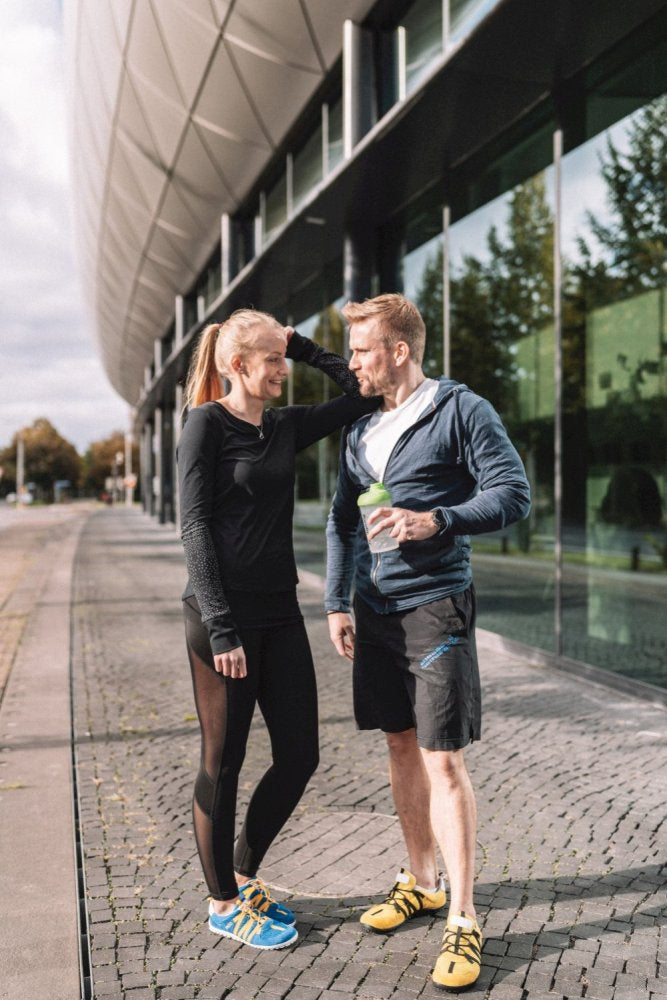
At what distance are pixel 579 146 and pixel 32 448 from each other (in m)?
119

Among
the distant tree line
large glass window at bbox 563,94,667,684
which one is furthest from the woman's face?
the distant tree line

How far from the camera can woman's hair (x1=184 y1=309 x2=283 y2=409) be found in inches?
114

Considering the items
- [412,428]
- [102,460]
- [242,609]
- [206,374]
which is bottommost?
[242,609]

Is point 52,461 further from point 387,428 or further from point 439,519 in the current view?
point 439,519

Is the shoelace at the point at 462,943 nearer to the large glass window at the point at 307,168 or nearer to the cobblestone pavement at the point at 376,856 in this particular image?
the cobblestone pavement at the point at 376,856

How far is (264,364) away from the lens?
2.89m

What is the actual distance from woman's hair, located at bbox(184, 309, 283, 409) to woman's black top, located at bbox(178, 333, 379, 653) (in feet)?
0.49

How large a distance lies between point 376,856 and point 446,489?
5.24 ft

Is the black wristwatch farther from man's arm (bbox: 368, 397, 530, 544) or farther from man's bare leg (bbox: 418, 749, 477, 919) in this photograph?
man's bare leg (bbox: 418, 749, 477, 919)

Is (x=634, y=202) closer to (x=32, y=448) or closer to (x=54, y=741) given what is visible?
(x=54, y=741)

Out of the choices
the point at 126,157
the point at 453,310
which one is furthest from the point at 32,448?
the point at 453,310

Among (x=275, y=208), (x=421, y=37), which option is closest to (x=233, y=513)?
(x=421, y=37)

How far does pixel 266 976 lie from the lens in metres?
2.71

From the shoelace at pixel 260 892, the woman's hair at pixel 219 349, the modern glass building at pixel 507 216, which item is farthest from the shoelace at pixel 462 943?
the modern glass building at pixel 507 216
